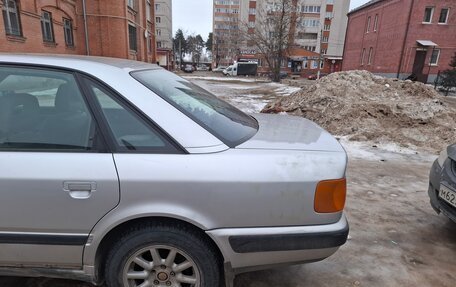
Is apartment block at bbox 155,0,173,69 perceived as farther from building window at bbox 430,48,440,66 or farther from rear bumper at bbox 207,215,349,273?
rear bumper at bbox 207,215,349,273

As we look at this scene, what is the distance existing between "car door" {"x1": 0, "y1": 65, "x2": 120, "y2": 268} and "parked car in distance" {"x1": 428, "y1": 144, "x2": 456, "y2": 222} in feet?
9.45

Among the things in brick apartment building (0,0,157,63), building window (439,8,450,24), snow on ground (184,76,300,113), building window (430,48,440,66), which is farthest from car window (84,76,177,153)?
building window (439,8,450,24)

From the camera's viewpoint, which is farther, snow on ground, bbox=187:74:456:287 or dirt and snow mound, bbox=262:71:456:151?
dirt and snow mound, bbox=262:71:456:151

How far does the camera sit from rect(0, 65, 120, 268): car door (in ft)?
6.09

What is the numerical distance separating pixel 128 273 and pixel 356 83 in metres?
9.21

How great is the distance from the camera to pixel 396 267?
9.11ft

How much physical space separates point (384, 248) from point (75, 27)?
70.6 feet

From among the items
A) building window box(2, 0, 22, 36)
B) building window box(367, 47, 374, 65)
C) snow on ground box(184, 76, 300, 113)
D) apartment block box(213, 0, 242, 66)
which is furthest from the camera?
apartment block box(213, 0, 242, 66)

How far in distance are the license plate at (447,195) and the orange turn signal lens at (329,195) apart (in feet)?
5.18

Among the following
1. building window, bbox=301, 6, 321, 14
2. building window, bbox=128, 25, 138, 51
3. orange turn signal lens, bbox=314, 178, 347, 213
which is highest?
building window, bbox=301, 6, 321, 14

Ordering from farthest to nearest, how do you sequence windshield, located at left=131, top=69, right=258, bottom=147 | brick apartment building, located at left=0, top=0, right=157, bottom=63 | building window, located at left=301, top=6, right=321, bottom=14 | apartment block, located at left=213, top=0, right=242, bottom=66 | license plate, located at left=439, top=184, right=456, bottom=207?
building window, located at left=301, top=6, right=321, bottom=14 → apartment block, located at left=213, top=0, right=242, bottom=66 → brick apartment building, located at left=0, top=0, right=157, bottom=63 → license plate, located at left=439, top=184, right=456, bottom=207 → windshield, located at left=131, top=69, right=258, bottom=147

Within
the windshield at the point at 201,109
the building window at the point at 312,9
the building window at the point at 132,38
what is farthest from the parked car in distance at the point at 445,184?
the building window at the point at 312,9

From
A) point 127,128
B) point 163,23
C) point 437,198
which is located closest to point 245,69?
point 163,23

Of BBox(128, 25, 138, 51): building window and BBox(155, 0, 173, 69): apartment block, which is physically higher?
BBox(155, 0, 173, 69): apartment block
